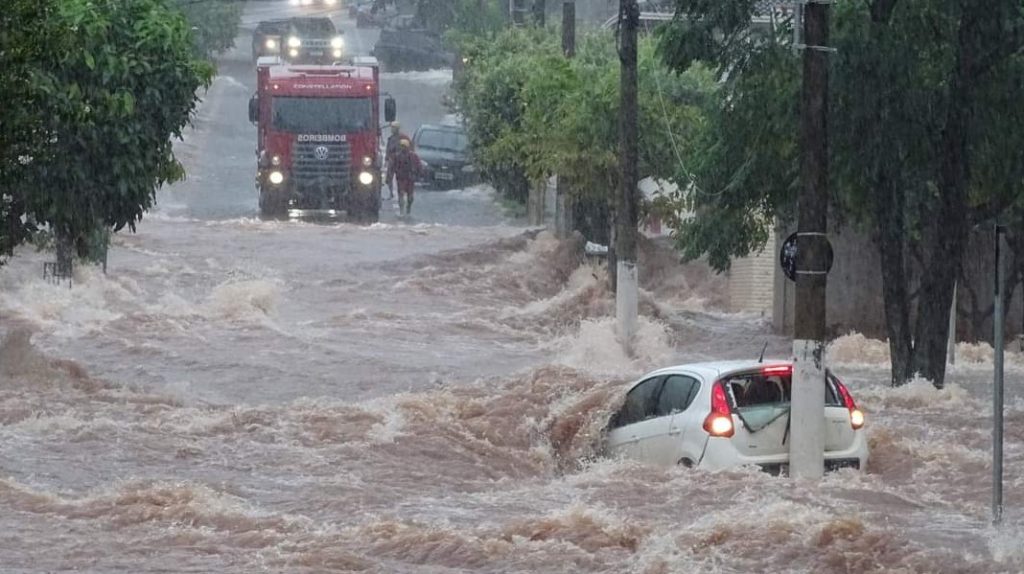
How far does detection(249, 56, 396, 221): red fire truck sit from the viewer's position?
130 feet

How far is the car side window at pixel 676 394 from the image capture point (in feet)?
49.0

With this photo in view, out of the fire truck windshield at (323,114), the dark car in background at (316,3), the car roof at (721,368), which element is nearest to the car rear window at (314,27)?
the dark car in background at (316,3)

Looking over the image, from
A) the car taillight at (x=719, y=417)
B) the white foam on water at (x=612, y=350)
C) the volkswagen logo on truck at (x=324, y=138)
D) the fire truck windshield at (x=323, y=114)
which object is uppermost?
the fire truck windshield at (x=323, y=114)

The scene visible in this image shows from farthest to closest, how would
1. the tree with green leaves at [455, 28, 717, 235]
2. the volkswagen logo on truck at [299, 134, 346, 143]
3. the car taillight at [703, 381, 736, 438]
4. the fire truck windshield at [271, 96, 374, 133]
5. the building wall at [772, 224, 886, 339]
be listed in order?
the volkswagen logo on truck at [299, 134, 346, 143]
the fire truck windshield at [271, 96, 374, 133]
the tree with green leaves at [455, 28, 717, 235]
the building wall at [772, 224, 886, 339]
the car taillight at [703, 381, 736, 438]

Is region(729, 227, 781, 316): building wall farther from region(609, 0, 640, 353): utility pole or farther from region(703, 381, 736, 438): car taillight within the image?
region(703, 381, 736, 438): car taillight

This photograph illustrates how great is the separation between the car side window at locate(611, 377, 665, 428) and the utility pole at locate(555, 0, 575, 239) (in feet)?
48.6

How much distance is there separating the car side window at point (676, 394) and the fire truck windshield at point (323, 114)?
2527 centimetres

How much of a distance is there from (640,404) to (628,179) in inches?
333

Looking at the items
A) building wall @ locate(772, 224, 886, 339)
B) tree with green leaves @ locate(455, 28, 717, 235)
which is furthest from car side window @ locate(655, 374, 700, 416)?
building wall @ locate(772, 224, 886, 339)

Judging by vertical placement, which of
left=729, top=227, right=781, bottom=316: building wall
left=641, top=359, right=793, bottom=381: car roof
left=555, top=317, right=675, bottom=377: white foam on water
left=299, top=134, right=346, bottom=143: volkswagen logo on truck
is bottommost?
left=729, top=227, right=781, bottom=316: building wall

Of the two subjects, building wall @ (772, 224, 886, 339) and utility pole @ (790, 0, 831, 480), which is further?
building wall @ (772, 224, 886, 339)

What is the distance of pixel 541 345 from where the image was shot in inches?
1069

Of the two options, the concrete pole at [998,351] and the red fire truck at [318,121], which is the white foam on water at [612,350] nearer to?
the concrete pole at [998,351]

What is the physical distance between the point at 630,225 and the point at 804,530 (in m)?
12.2
